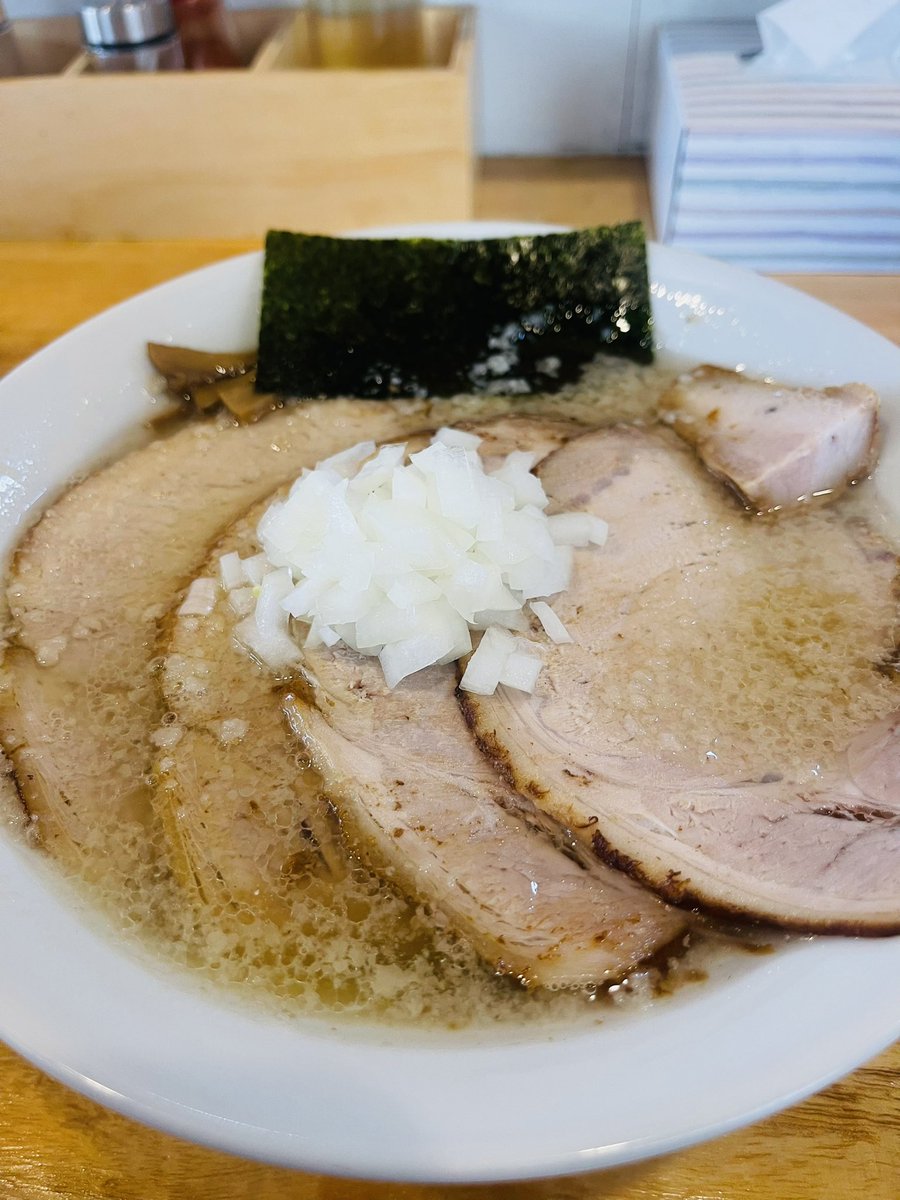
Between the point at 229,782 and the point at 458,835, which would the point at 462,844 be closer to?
the point at 458,835

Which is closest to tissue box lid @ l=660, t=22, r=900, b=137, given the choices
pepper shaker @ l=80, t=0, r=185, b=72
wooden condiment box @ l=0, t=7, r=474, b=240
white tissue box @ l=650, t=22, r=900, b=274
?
white tissue box @ l=650, t=22, r=900, b=274

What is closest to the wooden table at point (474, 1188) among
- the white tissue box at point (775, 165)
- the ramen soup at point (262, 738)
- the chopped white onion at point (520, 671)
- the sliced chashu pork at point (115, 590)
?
the ramen soup at point (262, 738)

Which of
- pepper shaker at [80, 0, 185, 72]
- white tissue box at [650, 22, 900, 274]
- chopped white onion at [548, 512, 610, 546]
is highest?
pepper shaker at [80, 0, 185, 72]

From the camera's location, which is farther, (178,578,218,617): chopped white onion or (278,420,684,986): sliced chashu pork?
(178,578,218,617): chopped white onion

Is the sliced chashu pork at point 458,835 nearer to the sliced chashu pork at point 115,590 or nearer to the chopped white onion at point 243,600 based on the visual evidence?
the chopped white onion at point 243,600

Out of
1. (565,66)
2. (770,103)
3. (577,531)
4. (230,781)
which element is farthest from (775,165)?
(230,781)

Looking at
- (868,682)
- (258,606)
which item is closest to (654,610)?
(868,682)

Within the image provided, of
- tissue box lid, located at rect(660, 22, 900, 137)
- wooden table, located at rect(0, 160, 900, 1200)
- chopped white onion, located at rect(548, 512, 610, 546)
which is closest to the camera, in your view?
wooden table, located at rect(0, 160, 900, 1200)

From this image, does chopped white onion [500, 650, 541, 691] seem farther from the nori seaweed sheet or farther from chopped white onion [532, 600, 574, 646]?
the nori seaweed sheet
